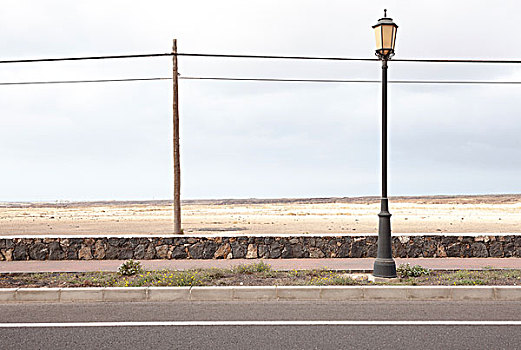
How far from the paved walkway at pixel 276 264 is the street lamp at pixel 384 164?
1.24 m

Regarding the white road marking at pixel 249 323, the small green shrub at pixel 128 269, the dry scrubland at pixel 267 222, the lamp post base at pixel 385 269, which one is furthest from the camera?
the dry scrubland at pixel 267 222

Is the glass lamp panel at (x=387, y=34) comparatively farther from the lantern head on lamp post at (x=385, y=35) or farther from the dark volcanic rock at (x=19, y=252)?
the dark volcanic rock at (x=19, y=252)

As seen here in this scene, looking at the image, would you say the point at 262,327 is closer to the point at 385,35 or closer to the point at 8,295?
A: the point at 8,295

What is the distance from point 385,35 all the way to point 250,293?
17.6 ft

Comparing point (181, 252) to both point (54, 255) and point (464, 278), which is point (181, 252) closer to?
point (54, 255)

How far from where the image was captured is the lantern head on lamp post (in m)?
10.6

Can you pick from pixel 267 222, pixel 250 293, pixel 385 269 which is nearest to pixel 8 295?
pixel 250 293

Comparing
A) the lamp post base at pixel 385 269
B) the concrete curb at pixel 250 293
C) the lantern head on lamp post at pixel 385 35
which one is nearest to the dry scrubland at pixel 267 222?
the lamp post base at pixel 385 269

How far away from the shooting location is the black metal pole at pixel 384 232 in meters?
Result: 10.4

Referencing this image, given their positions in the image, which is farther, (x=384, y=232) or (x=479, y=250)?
(x=479, y=250)

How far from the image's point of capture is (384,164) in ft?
35.4

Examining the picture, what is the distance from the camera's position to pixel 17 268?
1284 centimetres

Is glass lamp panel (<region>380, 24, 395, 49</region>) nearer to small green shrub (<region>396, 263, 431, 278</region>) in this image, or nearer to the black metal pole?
the black metal pole

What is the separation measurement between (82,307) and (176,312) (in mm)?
1599
